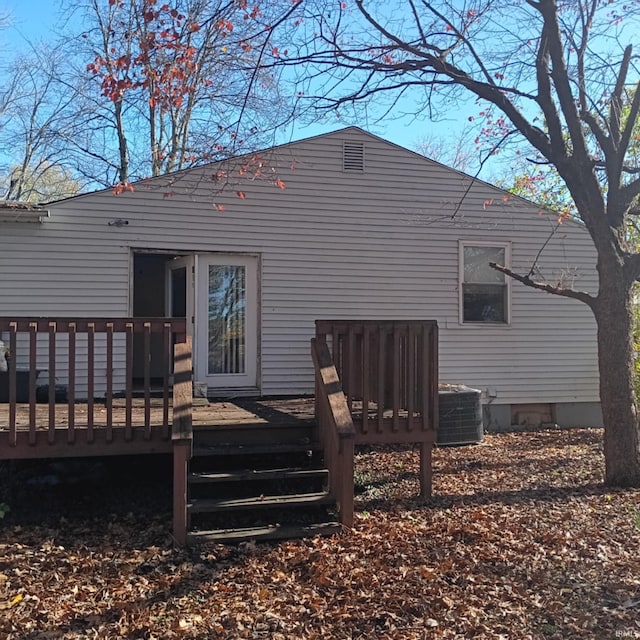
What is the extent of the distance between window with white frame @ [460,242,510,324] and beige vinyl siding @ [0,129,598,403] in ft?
0.49

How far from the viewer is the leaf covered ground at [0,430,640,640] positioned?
329 centimetres

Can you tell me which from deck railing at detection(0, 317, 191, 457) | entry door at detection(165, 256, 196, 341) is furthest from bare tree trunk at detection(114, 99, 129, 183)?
deck railing at detection(0, 317, 191, 457)

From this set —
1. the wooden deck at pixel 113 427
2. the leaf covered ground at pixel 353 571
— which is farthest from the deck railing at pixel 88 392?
the leaf covered ground at pixel 353 571

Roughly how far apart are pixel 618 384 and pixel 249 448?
3.66m

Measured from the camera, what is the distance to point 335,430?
4863 mm

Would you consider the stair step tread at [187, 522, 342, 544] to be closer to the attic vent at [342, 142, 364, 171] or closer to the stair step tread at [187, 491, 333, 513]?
the stair step tread at [187, 491, 333, 513]

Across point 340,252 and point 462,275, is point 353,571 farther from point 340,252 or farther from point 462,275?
point 462,275

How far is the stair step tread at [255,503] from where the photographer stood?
4.66 metres

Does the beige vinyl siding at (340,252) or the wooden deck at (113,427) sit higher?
the beige vinyl siding at (340,252)

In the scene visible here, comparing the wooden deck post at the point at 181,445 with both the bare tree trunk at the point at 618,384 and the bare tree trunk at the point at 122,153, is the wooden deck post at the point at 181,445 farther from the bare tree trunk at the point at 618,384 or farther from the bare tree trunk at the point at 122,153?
the bare tree trunk at the point at 122,153

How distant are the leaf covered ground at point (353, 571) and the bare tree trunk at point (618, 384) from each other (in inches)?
12.0

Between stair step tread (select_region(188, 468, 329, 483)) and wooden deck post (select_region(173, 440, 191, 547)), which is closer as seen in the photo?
wooden deck post (select_region(173, 440, 191, 547))

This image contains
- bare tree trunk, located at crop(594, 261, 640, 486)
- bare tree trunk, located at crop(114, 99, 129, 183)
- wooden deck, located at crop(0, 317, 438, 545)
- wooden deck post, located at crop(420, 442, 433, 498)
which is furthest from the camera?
bare tree trunk, located at crop(114, 99, 129, 183)

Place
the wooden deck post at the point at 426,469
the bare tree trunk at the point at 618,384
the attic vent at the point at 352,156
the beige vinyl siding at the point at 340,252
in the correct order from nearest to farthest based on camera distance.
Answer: the wooden deck post at the point at 426,469
the bare tree trunk at the point at 618,384
the beige vinyl siding at the point at 340,252
the attic vent at the point at 352,156
